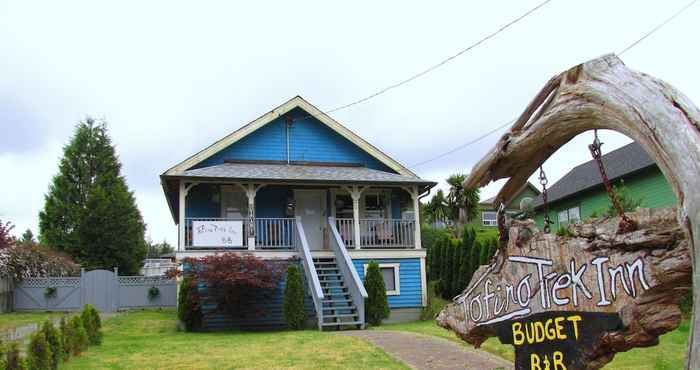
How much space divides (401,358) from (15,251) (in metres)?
→ 19.2

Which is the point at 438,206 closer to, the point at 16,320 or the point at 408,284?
the point at 408,284

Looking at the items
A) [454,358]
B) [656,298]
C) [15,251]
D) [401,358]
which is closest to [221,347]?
[401,358]

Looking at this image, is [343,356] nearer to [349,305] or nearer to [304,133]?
[349,305]

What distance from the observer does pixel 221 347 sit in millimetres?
11586

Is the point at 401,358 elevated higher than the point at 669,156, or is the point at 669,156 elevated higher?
the point at 669,156

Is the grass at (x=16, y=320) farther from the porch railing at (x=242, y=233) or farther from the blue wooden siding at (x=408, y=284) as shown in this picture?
the blue wooden siding at (x=408, y=284)

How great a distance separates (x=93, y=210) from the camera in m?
37.0

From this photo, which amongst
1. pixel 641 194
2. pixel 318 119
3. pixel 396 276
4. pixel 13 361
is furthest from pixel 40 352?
pixel 641 194

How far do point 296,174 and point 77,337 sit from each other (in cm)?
944

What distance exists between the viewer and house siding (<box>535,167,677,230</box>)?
66.3ft

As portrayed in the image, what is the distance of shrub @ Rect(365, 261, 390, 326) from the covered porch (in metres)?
1.76

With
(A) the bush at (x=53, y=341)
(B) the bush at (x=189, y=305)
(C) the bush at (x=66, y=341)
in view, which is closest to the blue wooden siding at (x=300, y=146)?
(B) the bush at (x=189, y=305)

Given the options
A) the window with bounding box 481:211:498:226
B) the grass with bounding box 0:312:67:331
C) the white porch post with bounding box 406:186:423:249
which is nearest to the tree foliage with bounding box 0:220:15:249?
the grass with bounding box 0:312:67:331

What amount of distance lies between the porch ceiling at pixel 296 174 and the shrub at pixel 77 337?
727cm
